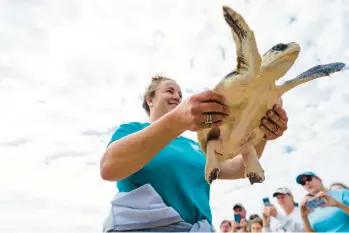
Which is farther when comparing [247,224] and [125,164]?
[247,224]

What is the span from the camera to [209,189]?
198cm

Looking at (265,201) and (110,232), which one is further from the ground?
(265,201)

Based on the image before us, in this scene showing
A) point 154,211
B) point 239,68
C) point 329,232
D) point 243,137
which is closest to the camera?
point 154,211

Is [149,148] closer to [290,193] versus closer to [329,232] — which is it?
[329,232]

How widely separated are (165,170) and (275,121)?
549 mm

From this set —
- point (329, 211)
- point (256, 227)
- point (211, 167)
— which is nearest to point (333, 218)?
point (329, 211)

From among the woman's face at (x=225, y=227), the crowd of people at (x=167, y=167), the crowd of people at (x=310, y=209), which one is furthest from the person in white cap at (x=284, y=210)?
the crowd of people at (x=167, y=167)

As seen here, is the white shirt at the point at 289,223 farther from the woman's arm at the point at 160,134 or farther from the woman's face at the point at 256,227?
the woman's arm at the point at 160,134

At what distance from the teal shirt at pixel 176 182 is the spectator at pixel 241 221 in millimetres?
2851

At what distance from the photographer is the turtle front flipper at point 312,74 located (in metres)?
1.81

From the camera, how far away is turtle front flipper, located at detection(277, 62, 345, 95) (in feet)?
5.92

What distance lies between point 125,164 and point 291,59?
875 mm

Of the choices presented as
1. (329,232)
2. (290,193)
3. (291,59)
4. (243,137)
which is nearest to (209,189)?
(243,137)

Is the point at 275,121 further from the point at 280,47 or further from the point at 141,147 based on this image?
the point at 141,147
